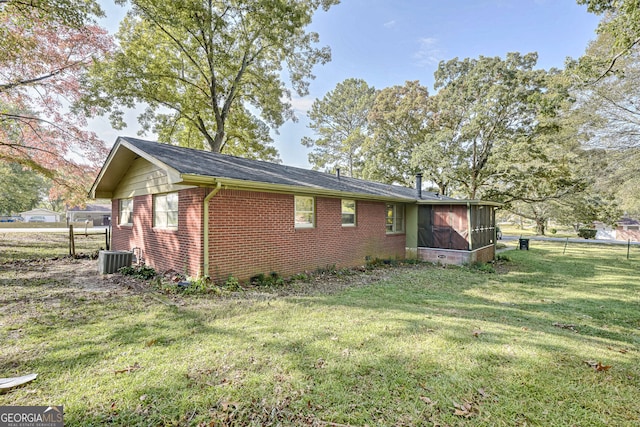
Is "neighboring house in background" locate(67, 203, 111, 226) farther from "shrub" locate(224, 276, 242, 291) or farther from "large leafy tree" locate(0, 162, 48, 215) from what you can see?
"shrub" locate(224, 276, 242, 291)

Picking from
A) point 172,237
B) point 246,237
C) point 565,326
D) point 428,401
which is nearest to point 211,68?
point 172,237

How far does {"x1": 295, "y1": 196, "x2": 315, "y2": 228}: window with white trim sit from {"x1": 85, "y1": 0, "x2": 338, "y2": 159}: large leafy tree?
1215 cm

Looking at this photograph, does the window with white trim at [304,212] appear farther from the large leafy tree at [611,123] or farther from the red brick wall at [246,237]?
the large leafy tree at [611,123]

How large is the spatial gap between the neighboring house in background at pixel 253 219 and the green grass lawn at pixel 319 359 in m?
1.56

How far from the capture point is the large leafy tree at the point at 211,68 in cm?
1516

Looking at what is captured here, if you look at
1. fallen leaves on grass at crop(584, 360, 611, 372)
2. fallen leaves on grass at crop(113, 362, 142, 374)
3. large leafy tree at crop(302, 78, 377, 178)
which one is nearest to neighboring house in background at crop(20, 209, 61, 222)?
large leafy tree at crop(302, 78, 377, 178)

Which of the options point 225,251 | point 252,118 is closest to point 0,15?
point 225,251

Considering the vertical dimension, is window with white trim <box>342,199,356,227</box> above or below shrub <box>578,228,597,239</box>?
above

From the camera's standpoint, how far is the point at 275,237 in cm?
Result: 803

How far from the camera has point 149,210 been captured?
29.6 feet

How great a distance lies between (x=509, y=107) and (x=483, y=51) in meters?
4.00

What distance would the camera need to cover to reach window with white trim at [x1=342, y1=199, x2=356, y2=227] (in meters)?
10.4

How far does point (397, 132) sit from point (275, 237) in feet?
66.3

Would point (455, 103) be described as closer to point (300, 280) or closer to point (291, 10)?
point (291, 10)
